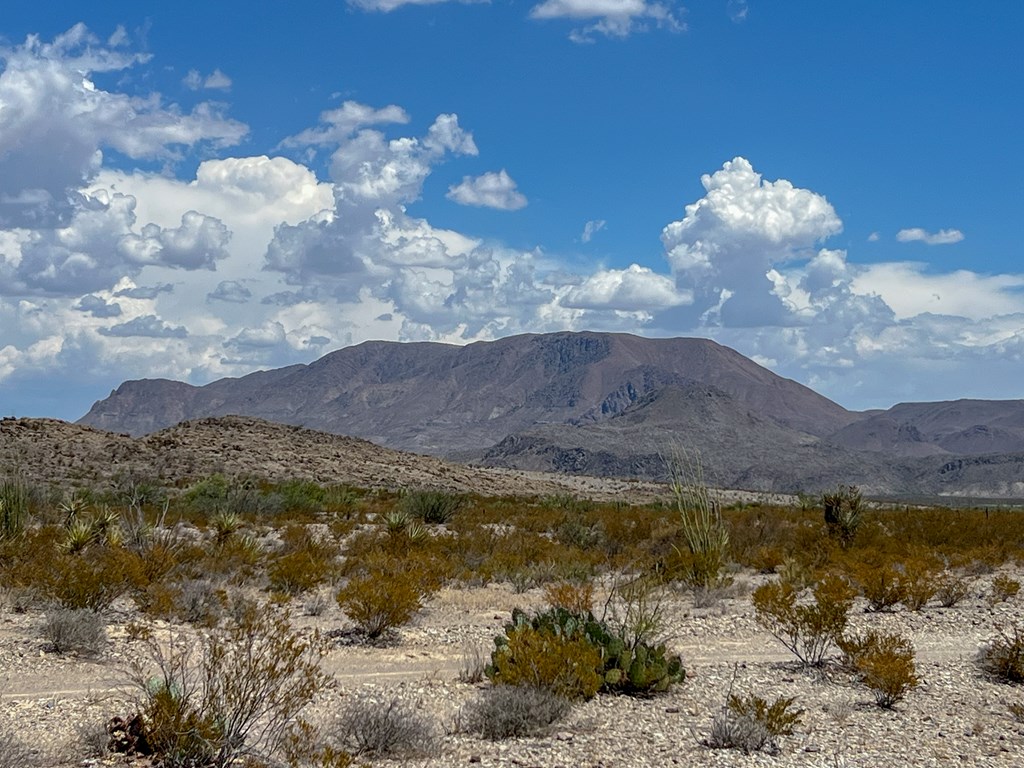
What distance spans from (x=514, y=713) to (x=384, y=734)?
4.00 feet

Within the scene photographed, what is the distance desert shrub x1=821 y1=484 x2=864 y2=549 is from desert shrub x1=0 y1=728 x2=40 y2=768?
59.5 feet

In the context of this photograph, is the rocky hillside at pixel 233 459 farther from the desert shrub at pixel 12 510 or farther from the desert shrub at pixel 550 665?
the desert shrub at pixel 550 665

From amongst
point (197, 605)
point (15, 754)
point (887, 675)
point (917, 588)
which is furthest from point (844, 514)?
point (15, 754)

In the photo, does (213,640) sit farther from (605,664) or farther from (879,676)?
(879,676)

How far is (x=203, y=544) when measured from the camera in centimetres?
2020

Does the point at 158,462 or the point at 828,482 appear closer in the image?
the point at 158,462

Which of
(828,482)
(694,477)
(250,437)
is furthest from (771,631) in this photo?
(828,482)

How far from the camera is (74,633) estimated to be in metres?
10.6

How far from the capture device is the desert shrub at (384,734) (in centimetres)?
782

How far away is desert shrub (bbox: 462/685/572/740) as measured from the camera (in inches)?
332

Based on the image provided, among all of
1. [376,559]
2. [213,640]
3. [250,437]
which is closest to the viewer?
[213,640]

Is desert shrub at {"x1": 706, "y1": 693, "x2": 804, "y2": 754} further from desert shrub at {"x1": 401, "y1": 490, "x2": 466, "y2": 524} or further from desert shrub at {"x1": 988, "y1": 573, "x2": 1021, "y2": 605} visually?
desert shrub at {"x1": 401, "y1": 490, "x2": 466, "y2": 524}

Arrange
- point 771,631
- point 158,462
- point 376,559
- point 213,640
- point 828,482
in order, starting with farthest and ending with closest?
point 828,482, point 158,462, point 376,559, point 771,631, point 213,640

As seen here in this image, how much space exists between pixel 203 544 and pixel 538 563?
7049mm
